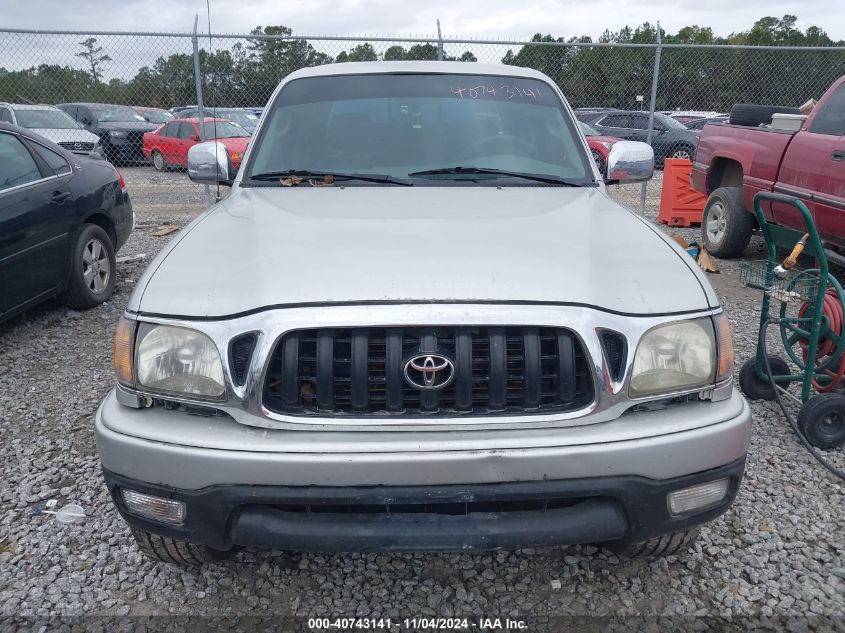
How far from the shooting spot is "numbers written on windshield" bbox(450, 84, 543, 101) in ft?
11.6

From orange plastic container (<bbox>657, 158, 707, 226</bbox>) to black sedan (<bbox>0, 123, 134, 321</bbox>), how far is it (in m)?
6.91

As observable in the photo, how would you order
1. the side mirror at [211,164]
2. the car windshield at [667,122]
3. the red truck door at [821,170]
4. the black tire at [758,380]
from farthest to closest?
the car windshield at [667,122] < the red truck door at [821,170] < the black tire at [758,380] < the side mirror at [211,164]

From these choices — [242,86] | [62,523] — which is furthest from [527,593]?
[242,86]

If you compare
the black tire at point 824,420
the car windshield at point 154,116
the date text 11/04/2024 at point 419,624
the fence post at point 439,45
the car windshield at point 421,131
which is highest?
the fence post at point 439,45

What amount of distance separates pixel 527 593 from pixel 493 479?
2.57ft

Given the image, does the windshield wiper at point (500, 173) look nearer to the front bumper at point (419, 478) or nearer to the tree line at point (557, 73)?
the front bumper at point (419, 478)

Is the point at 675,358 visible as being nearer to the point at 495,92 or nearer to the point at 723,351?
the point at 723,351

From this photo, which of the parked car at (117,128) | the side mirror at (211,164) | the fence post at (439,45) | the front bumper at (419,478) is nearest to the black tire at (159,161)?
the parked car at (117,128)

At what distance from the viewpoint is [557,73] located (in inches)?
447

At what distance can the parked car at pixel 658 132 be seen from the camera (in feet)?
51.9

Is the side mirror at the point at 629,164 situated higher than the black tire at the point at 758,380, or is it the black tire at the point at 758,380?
the side mirror at the point at 629,164

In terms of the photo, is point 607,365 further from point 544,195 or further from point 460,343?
point 544,195

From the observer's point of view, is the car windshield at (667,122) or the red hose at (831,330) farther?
the car windshield at (667,122)

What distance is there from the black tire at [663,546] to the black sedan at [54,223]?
167 inches
